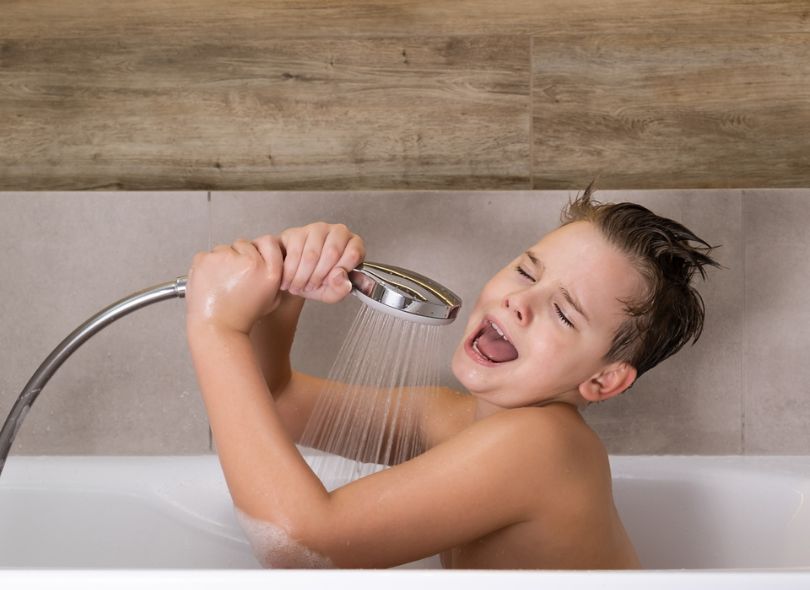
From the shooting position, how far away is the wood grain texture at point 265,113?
1446 mm

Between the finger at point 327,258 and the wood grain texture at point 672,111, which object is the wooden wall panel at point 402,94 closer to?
the wood grain texture at point 672,111

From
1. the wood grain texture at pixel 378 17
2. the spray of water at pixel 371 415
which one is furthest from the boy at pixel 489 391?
the wood grain texture at pixel 378 17

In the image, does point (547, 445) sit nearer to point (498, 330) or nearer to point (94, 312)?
point (498, 330)

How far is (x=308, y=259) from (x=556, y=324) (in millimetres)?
319

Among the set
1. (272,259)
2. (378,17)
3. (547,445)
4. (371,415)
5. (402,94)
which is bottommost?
(371,415)

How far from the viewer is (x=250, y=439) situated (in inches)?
34.9

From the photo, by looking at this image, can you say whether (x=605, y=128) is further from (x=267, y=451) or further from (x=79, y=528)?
(x=79, y=528)

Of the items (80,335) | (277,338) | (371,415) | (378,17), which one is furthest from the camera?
(378,17)

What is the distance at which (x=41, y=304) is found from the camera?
145cm

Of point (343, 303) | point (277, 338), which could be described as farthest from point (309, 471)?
point (343, 303)

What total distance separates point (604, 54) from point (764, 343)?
0.56 meters

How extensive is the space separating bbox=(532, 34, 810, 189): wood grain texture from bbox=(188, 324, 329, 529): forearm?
28.9 inches

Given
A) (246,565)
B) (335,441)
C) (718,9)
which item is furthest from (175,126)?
(718,9)

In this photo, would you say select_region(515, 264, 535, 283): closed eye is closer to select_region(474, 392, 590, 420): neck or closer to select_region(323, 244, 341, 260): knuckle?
select_region(474, 392, 590, 420): neck
